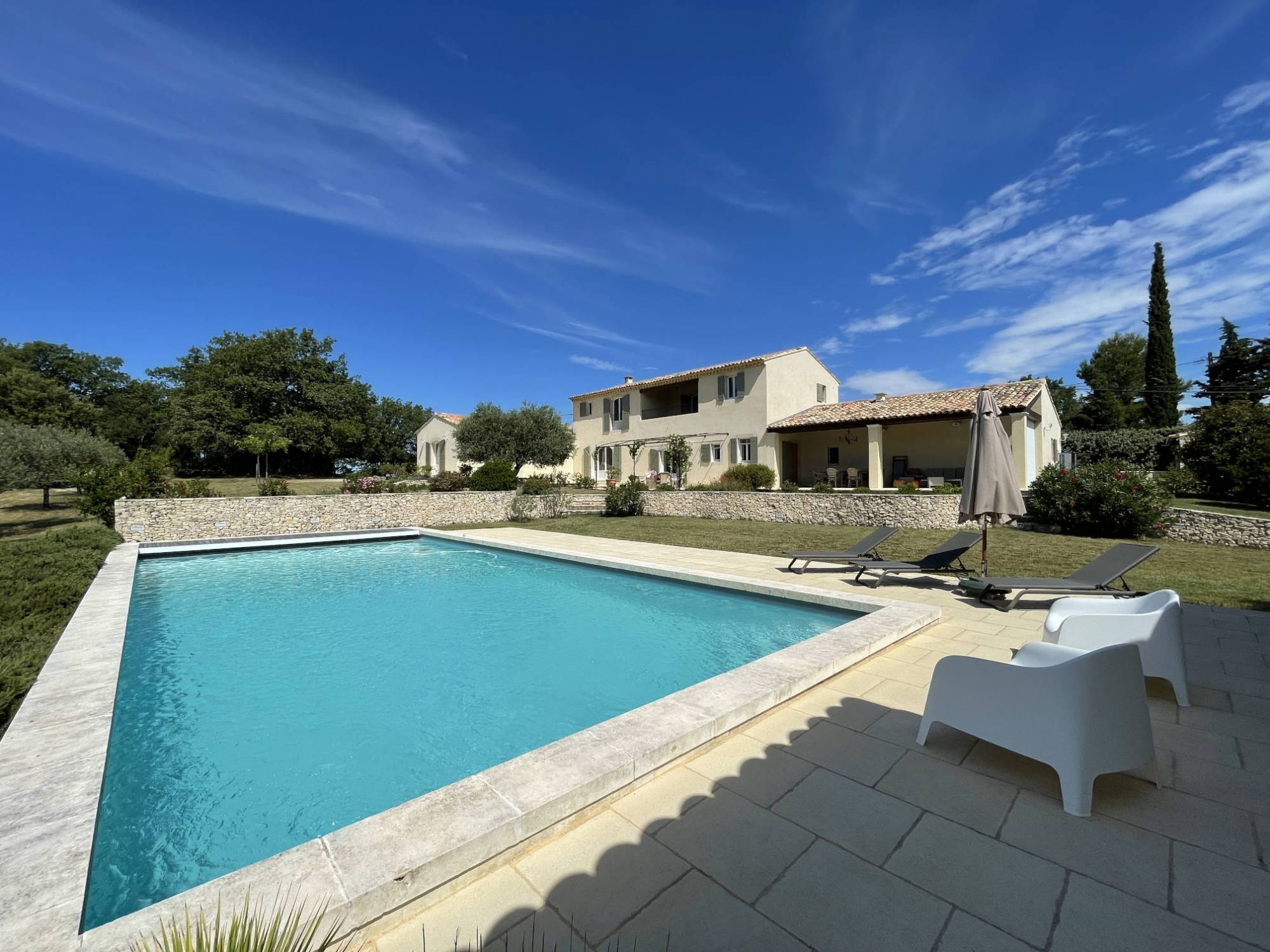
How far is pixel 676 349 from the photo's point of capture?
31438mm

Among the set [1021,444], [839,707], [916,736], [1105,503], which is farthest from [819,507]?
[916,736]

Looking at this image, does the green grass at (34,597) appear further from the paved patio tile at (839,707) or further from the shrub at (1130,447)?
the shrub at (1130,447)

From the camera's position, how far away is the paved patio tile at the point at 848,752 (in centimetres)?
279

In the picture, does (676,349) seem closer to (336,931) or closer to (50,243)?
(50,243)

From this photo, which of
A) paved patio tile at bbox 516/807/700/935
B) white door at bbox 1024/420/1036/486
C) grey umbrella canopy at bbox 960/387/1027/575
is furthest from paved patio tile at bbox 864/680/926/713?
white door at bbox 1024/420/1036/486

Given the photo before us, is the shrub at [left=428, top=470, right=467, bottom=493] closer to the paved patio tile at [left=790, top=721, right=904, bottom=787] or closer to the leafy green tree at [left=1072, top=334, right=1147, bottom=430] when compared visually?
the paved patio tile at [left=790, top=721, right=904, bottom=787]

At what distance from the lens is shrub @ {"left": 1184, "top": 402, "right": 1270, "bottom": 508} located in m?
14.4

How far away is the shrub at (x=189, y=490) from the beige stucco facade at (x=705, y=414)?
17365 millimetres

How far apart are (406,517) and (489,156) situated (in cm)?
1259

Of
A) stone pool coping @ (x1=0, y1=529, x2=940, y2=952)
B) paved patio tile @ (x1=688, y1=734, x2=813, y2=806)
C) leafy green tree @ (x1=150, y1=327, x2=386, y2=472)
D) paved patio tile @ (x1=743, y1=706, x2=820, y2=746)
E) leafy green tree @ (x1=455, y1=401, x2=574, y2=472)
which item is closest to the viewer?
stone pool coping @ (x1=0, y1=529, x2=940, y2=952)

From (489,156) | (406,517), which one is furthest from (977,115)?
(406,517)

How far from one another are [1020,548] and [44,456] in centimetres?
2978

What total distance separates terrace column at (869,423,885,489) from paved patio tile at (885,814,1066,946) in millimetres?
20345

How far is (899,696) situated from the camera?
12.6 ft
